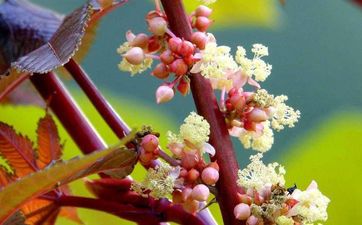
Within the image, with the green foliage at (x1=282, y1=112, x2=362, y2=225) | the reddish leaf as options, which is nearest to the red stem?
the reddish leaf

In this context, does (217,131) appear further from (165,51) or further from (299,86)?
(299,86)

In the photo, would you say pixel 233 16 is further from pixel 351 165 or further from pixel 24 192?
pixel 24 192

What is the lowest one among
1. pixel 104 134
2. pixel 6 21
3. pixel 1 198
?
pixel 1 198

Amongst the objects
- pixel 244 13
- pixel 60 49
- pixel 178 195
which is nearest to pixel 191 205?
pixel 178 195

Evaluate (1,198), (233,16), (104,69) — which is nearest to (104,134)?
(233,16)

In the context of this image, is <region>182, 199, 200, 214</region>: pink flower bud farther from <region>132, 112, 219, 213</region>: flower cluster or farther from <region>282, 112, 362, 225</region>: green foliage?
<region>282, 112, 362, 225</region>: green foliage

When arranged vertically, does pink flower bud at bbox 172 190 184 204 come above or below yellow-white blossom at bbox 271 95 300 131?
below

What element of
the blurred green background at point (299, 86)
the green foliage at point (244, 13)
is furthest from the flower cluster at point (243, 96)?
the green foliage at point (244, 13)
